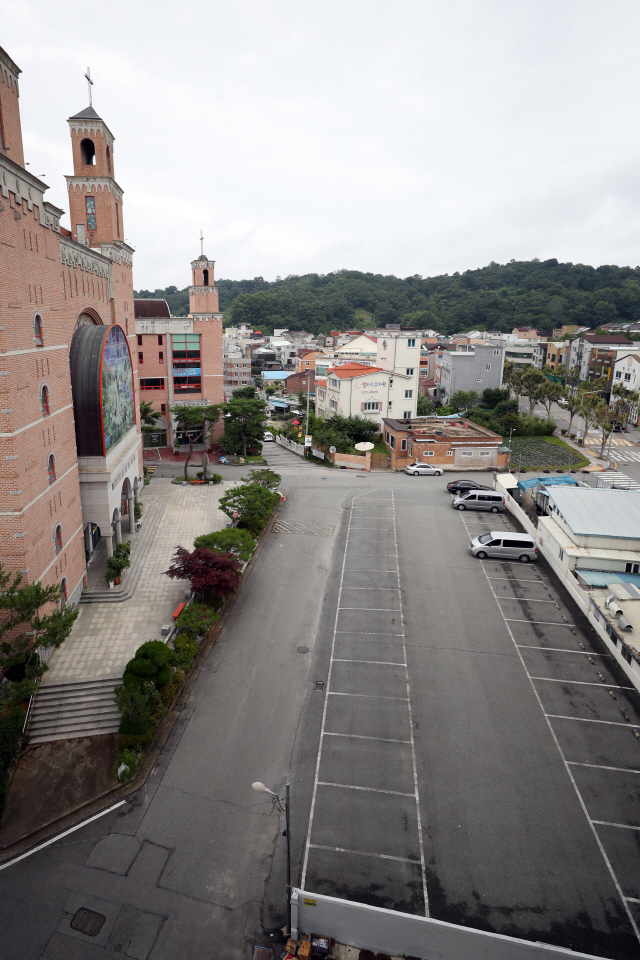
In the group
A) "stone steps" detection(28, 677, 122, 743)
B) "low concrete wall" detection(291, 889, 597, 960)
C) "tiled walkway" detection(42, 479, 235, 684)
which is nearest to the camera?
"low concrete wall" detection(291, 889, 597, 960)

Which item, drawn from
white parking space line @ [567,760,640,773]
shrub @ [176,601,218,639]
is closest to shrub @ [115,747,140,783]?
shrub @ [176,601,218,639]

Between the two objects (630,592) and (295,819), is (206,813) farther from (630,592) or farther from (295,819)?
(630,592)

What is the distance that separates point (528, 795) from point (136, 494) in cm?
2571

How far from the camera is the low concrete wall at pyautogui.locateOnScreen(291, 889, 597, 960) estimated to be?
9.73 metres

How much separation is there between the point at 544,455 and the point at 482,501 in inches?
778

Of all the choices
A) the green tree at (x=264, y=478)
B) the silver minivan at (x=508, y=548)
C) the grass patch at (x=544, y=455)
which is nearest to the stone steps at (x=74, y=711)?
the silver minivan at (x=508, y=548)

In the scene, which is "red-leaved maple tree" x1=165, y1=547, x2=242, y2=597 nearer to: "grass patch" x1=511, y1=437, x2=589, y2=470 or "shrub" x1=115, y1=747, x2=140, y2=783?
"shrub" x1=115, y1=747, x2=140, y2=783

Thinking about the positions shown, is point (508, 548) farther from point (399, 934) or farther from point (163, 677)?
point (399, 934)

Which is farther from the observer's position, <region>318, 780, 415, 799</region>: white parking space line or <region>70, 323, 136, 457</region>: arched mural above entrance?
<region>70, 323, 136, 457</region>: arched mural above entrance

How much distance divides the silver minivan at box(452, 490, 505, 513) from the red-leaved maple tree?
1880cm

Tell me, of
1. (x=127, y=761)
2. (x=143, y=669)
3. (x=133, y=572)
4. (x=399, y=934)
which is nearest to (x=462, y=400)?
(x=133, y=572)

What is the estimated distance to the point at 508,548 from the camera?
28172 millimetres

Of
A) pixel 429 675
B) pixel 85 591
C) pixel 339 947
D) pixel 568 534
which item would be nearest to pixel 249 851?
pixel 339 947

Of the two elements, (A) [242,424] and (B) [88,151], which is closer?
(B) [88,151]
